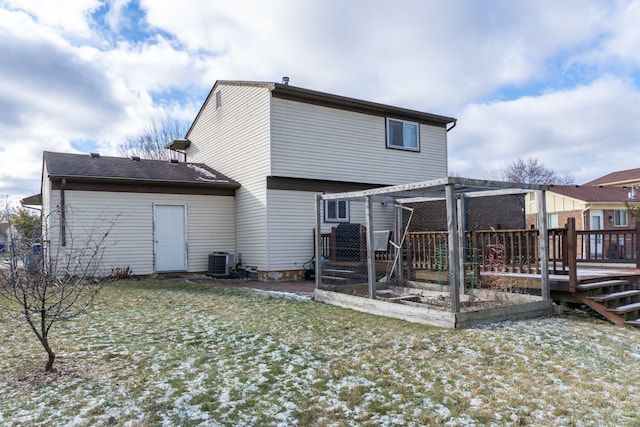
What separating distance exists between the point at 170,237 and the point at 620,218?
2364 cm

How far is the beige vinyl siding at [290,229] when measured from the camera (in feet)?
37.7

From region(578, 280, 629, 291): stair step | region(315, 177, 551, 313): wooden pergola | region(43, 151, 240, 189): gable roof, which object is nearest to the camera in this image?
region(315, 177, 551, 313): wooden pergola

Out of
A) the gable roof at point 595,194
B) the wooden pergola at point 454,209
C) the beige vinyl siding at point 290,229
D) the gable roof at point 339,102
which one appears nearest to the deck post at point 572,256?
the wooden pergola at point 454,209

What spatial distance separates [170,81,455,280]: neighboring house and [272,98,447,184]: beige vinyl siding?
3 cm

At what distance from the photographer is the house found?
1140 centimetres

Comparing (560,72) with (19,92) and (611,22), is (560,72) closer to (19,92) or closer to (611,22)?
(611,22)

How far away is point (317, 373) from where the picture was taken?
3.98 metres

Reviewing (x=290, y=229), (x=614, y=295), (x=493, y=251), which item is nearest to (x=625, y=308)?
(x=614, y=295)

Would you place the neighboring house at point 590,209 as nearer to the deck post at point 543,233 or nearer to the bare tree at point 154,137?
the deck post at point 543,233

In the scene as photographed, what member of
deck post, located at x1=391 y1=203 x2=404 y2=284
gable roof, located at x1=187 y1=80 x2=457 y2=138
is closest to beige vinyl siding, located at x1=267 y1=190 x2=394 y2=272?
gable roof, located at x1=187 y1=80 x2=457 y2=138

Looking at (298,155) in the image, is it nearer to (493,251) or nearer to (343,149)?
(343,149)

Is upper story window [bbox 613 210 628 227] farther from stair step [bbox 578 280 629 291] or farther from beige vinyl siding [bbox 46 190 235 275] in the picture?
beige vinyl siding [bbox 46 190 235 275]

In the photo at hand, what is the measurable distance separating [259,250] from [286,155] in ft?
8.95

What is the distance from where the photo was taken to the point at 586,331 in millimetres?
5727
